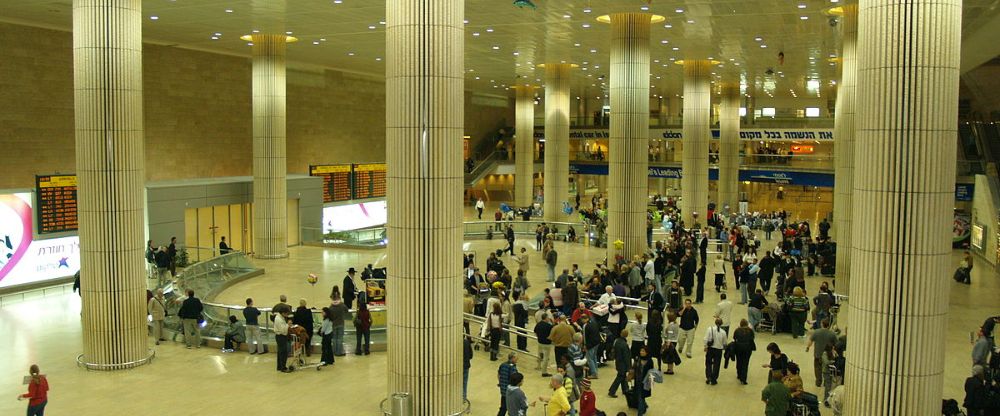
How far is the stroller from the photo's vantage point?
44.6 feet

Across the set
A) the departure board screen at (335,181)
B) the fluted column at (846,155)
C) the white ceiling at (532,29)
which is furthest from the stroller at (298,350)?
the departure board screen at (335,181)

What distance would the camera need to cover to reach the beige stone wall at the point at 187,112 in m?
23.4

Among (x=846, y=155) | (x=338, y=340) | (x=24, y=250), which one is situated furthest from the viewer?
(x=846, y=155)

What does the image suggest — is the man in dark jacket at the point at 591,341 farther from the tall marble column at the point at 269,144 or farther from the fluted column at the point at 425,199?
the tall marble column at the point at 269,144

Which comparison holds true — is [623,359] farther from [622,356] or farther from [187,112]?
[187,112]

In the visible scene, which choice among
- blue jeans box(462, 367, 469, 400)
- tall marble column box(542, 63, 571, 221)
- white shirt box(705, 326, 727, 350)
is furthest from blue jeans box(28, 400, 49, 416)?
tall marble column box(542, 63, 571, 221)

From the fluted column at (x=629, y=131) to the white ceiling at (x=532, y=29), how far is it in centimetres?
104

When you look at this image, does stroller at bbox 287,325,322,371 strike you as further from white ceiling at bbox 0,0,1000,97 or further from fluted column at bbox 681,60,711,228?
fluted column at bbox 681,60,711,228

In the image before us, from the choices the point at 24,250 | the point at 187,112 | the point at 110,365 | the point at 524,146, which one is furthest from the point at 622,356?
the point at 524,146

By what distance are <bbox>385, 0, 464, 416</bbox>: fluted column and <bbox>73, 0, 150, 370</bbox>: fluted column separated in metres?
5.57

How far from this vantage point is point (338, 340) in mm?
14438

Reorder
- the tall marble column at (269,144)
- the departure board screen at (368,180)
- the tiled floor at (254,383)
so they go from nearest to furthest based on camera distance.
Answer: the tiled floor at (254,383)
the tall marble column at (269,144)
the departure board screen at (368,180)

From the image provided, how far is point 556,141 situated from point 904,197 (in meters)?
31.0

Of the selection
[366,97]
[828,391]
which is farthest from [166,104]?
[828,391]
